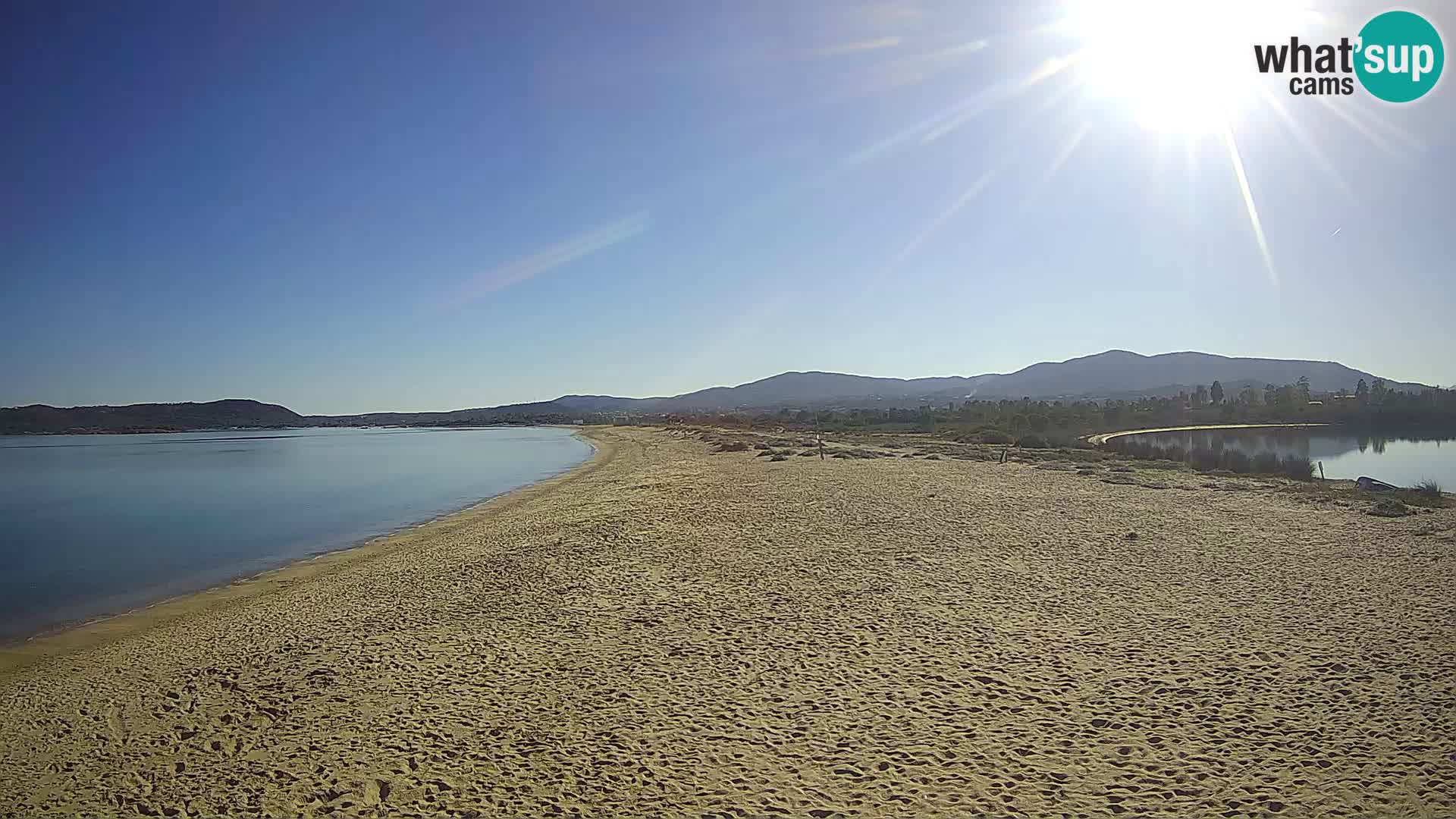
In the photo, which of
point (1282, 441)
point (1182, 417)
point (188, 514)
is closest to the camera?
point (188, 514)

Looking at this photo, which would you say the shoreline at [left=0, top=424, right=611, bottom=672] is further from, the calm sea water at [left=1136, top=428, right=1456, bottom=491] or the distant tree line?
the distant tree line

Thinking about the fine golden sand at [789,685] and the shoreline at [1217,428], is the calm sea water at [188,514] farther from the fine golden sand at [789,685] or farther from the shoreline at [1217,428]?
the shoreline at [1217,428]

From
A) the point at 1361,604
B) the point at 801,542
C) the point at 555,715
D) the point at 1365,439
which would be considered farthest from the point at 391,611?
the point at 1365,439

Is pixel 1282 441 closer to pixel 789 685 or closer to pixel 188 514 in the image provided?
pixel 789 685

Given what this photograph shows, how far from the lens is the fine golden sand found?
16.3 feet

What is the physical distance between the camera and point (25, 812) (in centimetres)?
507

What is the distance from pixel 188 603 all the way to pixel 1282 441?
2282 inches

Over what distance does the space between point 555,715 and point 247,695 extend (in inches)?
128

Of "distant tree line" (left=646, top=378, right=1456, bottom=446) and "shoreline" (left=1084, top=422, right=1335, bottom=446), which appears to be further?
"shoreline" (left=1084, top=422, right=1335, bottom=446)

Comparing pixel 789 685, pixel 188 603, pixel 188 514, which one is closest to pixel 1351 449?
pixel 789 685

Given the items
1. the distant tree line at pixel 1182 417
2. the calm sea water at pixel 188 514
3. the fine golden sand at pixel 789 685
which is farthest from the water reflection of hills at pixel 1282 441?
the calm sea water at pixel 188 514

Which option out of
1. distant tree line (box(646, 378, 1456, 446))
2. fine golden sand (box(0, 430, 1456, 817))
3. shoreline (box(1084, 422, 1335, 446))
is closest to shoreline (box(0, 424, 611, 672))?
fine golden sand (box(0, 430, 1456, 817))

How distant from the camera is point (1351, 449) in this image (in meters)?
42.4

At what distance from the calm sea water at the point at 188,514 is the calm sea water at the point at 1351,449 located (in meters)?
33.4
